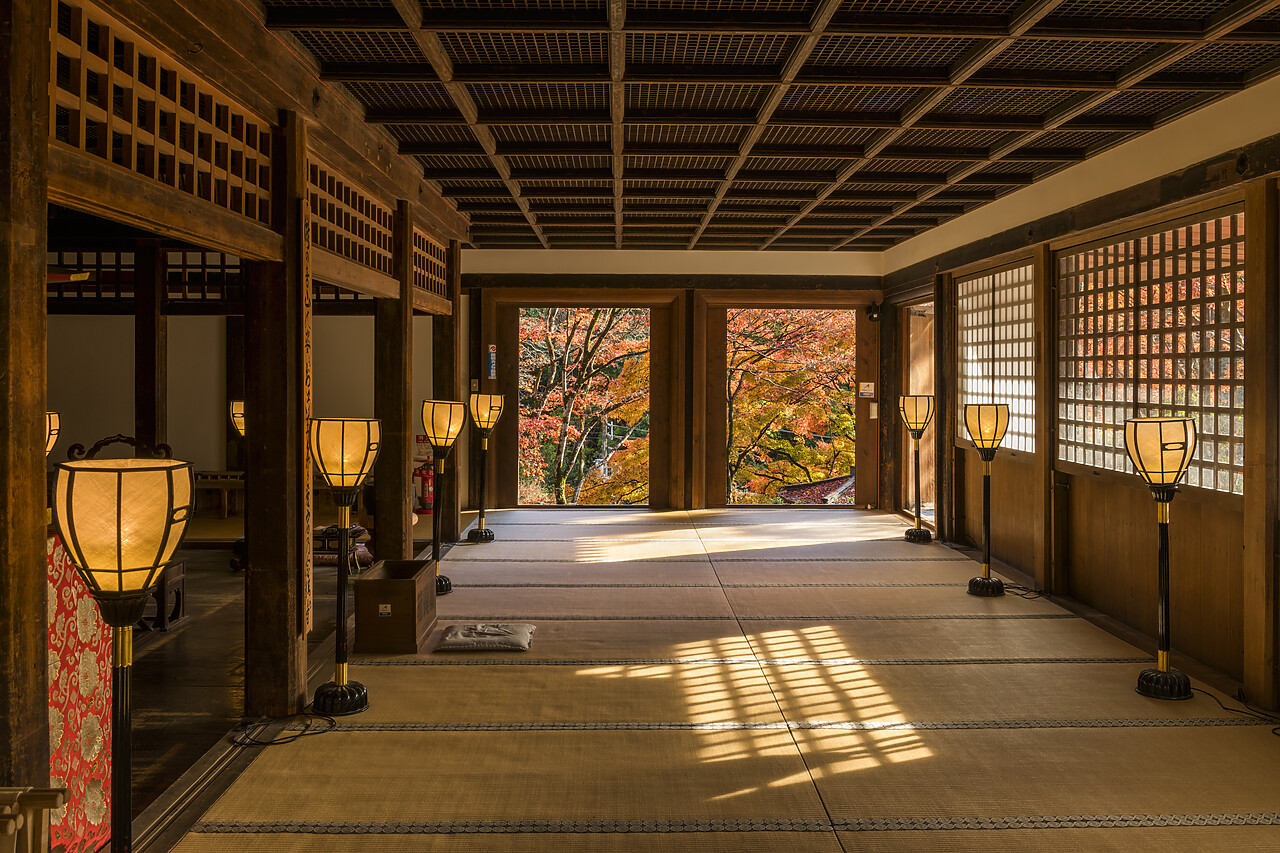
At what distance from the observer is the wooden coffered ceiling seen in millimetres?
3074

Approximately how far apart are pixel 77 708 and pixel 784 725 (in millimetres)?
2277

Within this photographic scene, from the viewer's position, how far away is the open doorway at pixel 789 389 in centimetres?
1162

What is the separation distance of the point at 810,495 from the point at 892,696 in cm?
917

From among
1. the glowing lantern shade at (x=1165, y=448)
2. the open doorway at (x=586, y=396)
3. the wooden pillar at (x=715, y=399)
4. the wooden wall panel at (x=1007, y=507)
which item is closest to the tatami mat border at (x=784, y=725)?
the glowing lantern shade at (x=1165, y=448)

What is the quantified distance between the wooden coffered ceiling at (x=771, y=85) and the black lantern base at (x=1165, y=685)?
2476mm

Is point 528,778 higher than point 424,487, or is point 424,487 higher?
point 424,487

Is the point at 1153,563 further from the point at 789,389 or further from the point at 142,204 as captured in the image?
the point at 789,389

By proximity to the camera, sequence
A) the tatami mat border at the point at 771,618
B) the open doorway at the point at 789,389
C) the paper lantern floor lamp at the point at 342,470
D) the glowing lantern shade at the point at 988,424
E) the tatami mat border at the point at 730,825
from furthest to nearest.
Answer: the open doorway at the point at 789,389, the glowing lantern shade at the point at 988,424, the tatami mat border at the point at 771,618, the paper lantern floor lamp at the point at 342,470, the tatami mat border at the point at 730,825

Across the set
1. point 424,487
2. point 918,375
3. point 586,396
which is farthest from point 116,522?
point 586,396

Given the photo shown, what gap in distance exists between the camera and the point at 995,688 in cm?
358

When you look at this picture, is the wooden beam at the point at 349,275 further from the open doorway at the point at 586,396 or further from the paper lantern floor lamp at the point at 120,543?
the open doorway at the point at 586,396

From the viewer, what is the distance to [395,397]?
5.10m

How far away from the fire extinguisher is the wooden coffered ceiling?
10.8 ft

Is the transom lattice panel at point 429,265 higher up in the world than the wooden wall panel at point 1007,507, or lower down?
higher up
